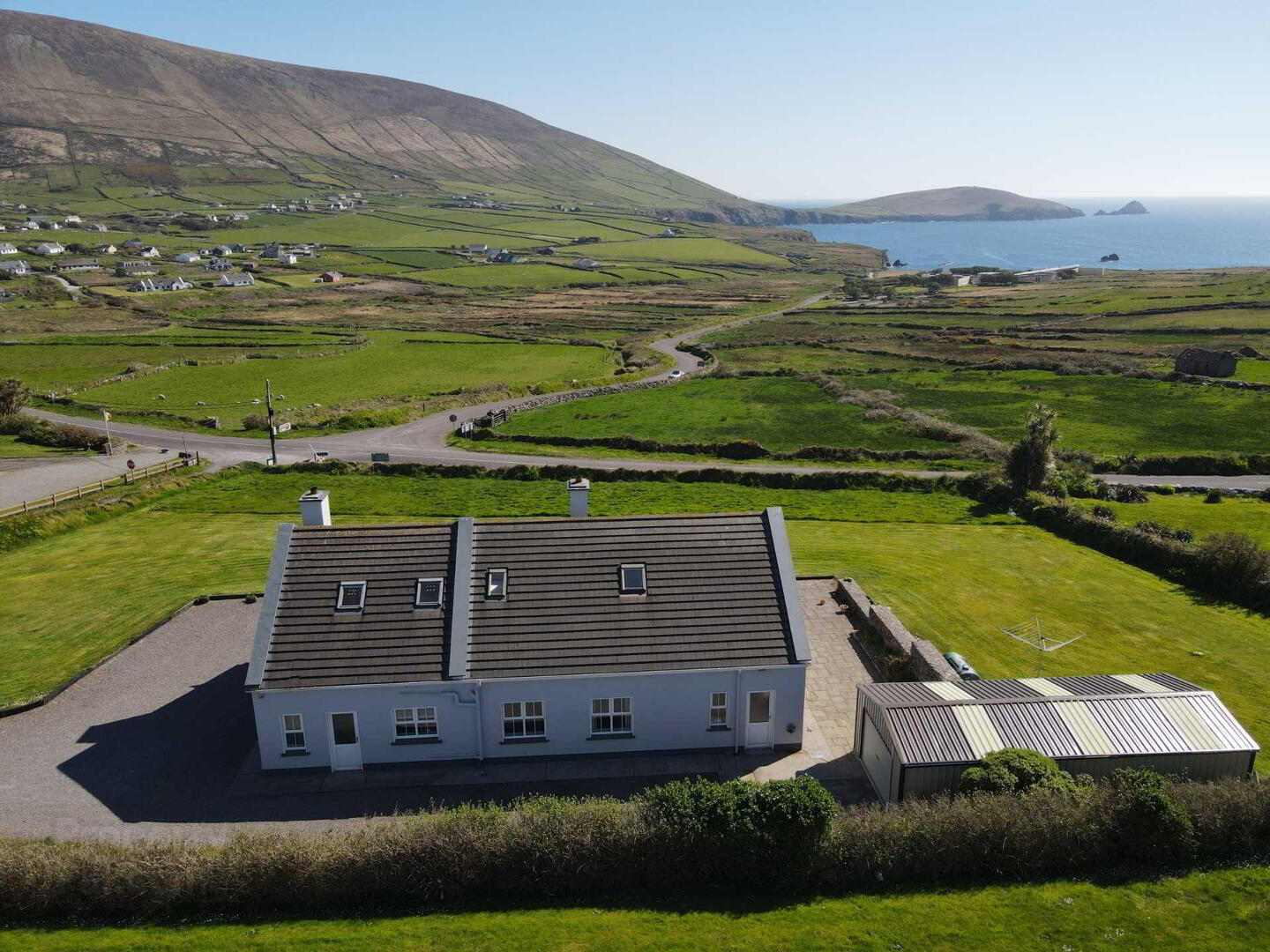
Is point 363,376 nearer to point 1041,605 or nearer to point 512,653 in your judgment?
point 512,653

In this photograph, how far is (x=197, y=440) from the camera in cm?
6384

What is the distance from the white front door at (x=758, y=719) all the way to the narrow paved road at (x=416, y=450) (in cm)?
3040

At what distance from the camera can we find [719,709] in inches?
899

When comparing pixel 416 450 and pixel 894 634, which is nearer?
pixel 894 634

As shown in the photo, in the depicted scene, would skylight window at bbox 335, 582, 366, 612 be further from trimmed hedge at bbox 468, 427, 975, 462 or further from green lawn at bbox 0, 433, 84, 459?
green lawn at bbox 0, 433, 84, 459

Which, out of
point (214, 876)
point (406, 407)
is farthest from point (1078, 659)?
point (406, 407)

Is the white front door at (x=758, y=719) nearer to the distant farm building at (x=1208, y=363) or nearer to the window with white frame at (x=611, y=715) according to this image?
the window with white frame at (x=611, y=715)

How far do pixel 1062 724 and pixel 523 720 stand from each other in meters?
14.3

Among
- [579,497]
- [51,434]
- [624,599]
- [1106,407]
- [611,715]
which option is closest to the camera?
[611,715]

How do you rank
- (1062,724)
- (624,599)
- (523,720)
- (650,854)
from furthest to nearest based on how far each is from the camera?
(624,599)
(523,720)
(1062,724)
(650,854)

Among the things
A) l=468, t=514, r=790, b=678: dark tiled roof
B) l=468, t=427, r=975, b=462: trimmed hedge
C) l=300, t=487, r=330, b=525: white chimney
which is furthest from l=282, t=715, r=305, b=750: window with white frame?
l=468, t=427, r=975, b=462: trimmed hedge

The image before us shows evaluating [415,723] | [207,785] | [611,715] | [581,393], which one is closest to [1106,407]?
[581,393]

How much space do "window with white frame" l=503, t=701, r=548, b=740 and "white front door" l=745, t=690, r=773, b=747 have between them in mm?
5856

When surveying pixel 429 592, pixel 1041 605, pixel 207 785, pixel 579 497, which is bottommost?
pixel 207 785
